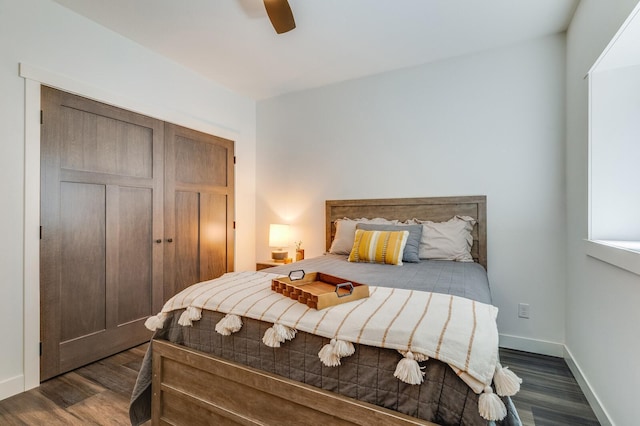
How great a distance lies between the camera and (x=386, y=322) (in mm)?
1057

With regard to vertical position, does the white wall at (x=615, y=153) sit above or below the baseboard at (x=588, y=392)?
above

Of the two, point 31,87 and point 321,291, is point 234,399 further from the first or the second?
point 31,87

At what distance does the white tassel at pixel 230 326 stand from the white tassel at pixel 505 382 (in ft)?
3.06

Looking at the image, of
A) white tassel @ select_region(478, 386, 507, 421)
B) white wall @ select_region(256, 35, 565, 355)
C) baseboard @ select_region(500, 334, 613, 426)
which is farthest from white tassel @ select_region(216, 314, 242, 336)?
white wall @ select_region(256, 35, 565, 355)

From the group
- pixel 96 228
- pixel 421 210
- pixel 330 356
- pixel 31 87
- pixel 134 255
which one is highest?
pixel 31 87

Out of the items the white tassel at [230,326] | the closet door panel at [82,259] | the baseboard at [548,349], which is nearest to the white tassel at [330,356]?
the white tassel at [230,326]

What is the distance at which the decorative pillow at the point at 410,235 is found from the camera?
249 cm

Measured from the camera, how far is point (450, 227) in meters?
2.66

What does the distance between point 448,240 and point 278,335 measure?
6.29 feet

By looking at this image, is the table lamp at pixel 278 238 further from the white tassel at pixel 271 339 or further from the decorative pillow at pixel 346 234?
the white tassel at pixel 271 339

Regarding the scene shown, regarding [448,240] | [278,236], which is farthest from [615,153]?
[278,236]

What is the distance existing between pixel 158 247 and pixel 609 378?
331cm

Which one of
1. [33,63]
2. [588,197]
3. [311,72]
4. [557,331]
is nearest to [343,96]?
[311,72]

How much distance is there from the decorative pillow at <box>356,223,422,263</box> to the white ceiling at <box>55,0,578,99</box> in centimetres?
159
